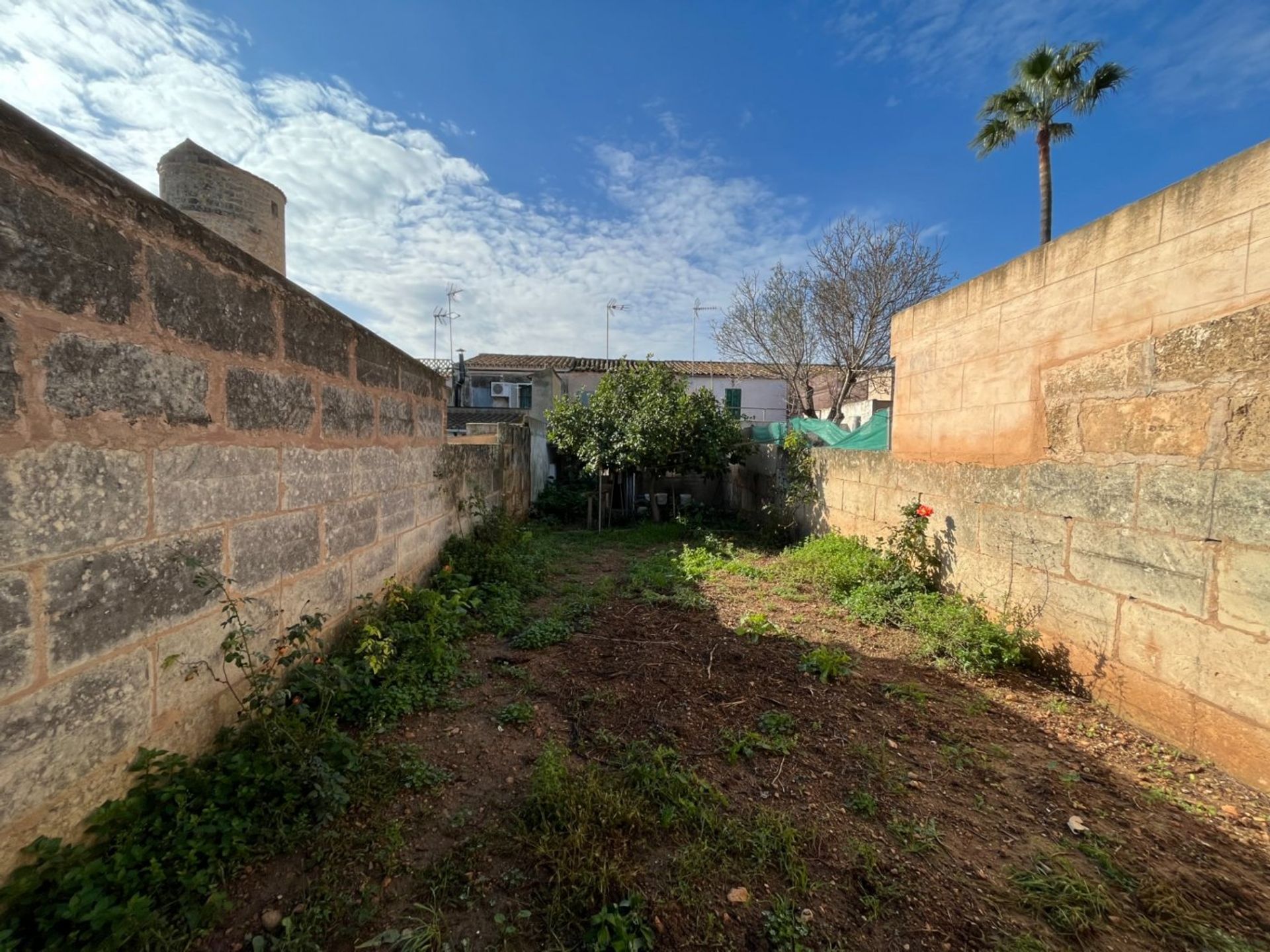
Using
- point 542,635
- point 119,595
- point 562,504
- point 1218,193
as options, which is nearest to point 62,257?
point 119,595

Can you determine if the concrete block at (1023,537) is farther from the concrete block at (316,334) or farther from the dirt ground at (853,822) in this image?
the concrete block at (316,334)

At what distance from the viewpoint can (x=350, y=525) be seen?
302 centimetres

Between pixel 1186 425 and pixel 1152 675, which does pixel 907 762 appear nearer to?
pixel 1152 675

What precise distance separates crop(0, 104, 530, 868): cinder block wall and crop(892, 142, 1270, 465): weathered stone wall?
454cm

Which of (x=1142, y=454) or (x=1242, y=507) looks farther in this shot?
(x=1142, y=454)

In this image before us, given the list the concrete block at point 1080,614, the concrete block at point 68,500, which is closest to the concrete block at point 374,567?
the concrete block at point 68,500

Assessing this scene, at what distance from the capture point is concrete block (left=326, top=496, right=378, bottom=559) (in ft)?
9.22

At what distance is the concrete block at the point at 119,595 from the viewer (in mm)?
1415

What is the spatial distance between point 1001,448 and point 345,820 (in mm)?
4647

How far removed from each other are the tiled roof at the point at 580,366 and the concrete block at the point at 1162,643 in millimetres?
19684

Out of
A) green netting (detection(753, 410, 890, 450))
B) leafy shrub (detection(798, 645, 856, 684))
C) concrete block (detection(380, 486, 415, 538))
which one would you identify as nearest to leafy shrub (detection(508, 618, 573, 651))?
concrete block (detection(380, 486, 415, 538))

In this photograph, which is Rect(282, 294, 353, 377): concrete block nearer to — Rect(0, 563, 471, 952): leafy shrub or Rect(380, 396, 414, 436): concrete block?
Rect(380, 396, 414, 436): concrete block

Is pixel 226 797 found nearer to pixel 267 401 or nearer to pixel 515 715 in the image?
pixel 515 715

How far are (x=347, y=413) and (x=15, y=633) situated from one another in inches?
72.6
